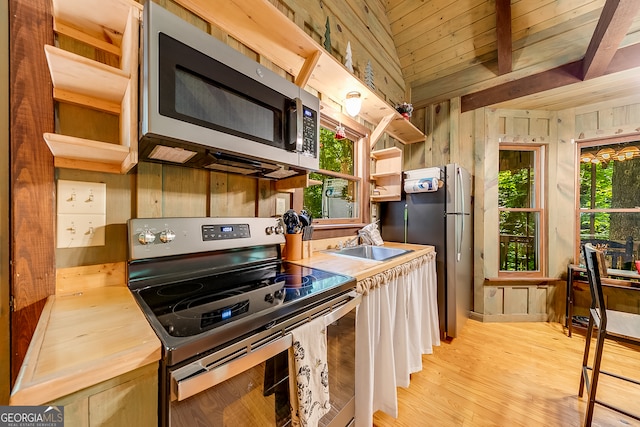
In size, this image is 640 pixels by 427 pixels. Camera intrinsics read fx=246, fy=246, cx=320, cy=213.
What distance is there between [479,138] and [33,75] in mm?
3505

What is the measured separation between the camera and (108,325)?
2.11 ft

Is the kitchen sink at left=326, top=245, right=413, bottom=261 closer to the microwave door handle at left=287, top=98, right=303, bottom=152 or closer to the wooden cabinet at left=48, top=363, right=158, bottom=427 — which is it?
the microwave door handle at left=287, top=98, right=303, bottom=152

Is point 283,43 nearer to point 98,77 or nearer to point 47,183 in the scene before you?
point 98,77

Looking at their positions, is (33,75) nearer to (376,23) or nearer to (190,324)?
(190,324)

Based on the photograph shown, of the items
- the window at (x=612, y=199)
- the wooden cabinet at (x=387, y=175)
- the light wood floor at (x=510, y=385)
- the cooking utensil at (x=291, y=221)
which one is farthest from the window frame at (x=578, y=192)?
the cooking utensil at (x=291, y=221)

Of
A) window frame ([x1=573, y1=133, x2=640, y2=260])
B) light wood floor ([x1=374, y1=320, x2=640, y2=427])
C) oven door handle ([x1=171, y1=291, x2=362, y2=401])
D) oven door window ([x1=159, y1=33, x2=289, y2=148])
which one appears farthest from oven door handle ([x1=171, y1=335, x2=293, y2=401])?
window frame ([x1=573, y1=133, x2=640, y2=260])

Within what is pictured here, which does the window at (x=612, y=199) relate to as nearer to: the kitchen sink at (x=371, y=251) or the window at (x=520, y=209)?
the window at (x=520, y=209)

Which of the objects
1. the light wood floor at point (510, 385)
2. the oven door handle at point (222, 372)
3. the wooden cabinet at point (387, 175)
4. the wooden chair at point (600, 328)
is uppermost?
the wooden cabinet at point (387, 175)

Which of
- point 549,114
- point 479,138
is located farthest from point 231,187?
point 549,114

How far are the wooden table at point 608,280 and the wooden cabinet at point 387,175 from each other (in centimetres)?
199

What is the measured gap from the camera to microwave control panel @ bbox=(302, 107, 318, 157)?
127cm

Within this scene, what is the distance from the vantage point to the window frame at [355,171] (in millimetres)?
2006

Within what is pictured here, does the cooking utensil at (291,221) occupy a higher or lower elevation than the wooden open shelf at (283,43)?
lower

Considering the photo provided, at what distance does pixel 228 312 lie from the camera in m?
0.75
